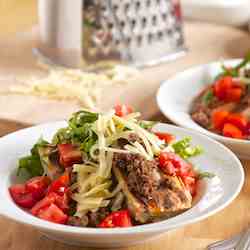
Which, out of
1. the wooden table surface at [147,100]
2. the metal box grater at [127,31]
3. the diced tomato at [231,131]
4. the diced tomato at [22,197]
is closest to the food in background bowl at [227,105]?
the diced tomato at [231,131]

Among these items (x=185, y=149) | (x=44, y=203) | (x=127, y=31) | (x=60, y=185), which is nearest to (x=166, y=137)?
(x=185, y=149)

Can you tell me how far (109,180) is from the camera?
3.33 metres

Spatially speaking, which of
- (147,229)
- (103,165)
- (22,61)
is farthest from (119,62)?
(147,229)

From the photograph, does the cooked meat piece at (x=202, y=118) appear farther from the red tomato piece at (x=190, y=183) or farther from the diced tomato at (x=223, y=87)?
the red tomato piece at (x=190, y=183)

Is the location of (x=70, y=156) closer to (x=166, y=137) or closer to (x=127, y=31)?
(x=166, y=137)

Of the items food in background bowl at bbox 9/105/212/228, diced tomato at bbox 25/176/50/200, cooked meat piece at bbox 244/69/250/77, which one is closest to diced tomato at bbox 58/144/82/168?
food in background bowl at bbox 9/105/212/228

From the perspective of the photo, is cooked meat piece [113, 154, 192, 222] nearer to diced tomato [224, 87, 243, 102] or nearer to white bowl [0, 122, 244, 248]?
white bowl [0, 122, 244, 248]

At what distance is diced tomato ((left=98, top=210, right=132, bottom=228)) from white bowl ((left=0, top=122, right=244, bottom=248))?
0.07 metres

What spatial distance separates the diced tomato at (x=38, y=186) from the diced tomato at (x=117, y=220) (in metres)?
0.36

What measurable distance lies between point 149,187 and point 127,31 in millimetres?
2674

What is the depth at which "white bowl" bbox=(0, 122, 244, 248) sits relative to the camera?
300 centimetres

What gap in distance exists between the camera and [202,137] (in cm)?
383

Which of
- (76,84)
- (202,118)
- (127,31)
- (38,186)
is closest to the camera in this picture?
(38,186)

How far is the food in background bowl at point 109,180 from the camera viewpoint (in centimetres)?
321
